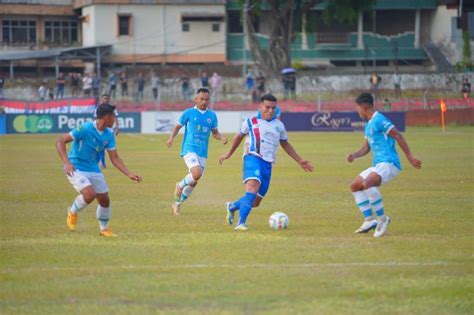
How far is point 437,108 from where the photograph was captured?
55344mm

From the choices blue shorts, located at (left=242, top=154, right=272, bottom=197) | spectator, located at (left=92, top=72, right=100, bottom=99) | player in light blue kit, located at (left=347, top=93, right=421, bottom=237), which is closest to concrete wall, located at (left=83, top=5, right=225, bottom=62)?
spectator, located at (left=92, top=72, right=100, bottom=99)

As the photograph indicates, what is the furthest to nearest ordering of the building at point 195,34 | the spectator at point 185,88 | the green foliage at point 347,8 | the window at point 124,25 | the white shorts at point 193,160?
the window at point 124,25 → the building at point 195,34 → the green foliage at point 347,8 → the spectator at point 185,88 → the white shorts at point 193,160

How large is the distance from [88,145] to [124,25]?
6095cm

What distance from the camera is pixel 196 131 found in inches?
693

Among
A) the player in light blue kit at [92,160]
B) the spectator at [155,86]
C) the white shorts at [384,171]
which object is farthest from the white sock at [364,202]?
the spectator at [155,86]

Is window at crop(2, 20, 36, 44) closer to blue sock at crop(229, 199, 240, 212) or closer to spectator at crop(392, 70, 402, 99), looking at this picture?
spectator at crop(392, 70, 402, 99)

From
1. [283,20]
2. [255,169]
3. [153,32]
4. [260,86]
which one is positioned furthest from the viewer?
[153,32]

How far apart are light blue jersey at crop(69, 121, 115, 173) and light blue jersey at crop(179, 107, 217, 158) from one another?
12.6 feet

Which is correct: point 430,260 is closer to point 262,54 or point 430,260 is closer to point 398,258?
point 398,258

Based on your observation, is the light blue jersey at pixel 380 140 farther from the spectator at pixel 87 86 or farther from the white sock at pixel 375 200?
the spectator at pixel 87 86

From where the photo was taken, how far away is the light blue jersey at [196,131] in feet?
57.6

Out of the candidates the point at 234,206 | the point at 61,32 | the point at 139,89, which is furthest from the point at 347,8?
the point at 234,206

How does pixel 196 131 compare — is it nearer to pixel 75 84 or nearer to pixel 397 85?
pixel 397 85

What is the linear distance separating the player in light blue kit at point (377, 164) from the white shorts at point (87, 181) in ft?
10.9
